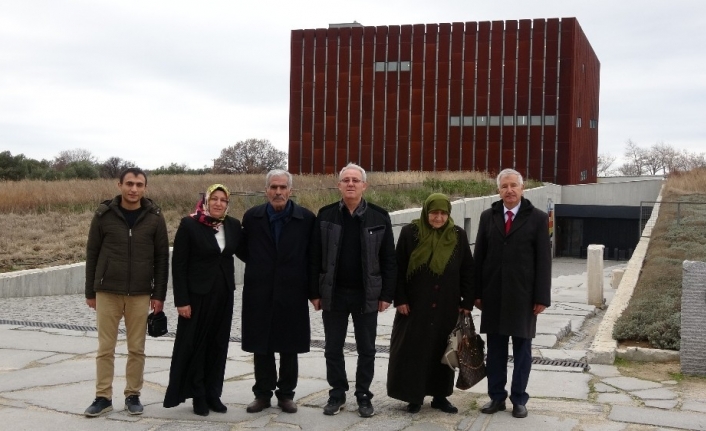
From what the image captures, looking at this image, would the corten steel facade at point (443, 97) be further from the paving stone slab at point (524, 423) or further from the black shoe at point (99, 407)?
the black shoe at point (99, 407)

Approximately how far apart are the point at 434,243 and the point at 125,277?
2.26 metres

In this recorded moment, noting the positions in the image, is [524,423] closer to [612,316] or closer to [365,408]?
[365,408]

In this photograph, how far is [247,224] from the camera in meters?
6.11

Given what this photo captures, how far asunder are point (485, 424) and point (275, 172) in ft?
7.79

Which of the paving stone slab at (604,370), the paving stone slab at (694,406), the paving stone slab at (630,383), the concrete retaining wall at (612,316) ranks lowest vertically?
the paving stone slab at (694,406)

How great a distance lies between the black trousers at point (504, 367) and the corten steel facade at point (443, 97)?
37.7m

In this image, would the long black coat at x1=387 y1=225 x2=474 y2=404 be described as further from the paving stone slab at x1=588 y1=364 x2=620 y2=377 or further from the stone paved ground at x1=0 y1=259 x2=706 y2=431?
the paving stone slab at x1=588 y1=364 x2=620 y2=377

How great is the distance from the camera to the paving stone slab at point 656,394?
252 inches

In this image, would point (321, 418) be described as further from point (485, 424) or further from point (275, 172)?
point (275, 172)

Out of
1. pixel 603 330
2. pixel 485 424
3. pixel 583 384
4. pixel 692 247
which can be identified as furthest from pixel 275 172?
pixel 692 247

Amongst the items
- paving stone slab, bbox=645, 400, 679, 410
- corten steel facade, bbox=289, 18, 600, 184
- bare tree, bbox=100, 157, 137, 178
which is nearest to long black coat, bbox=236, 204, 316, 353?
paving stone slab, bbox=645, 400, 679, 410

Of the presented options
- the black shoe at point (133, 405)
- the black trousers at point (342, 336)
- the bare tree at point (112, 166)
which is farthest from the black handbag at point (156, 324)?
the bare tree at point (112, 166)

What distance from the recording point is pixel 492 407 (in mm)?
5941

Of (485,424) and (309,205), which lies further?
(309,205)
